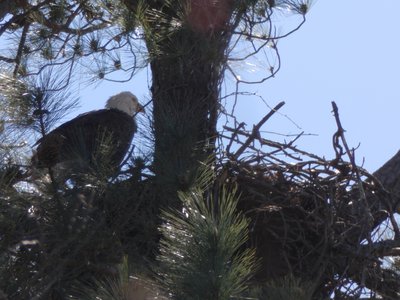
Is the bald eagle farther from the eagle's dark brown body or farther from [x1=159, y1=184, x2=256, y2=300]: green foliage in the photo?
[x1=159, y1=184, x2=256, y2=300]: green foliage

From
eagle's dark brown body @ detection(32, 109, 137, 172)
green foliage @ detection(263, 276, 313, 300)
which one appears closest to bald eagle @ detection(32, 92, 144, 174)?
eagle's dark brown body @ detection(32, 109, 137, 172)

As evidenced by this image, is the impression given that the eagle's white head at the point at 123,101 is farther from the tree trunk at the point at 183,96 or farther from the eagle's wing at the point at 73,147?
the tree trunk at the point at 183,96

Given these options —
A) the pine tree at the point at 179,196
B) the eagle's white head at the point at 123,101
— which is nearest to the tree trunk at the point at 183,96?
the pine tree at the point at 179,196

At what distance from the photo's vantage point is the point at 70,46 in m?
5.71

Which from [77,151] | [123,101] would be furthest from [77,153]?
[123,101]

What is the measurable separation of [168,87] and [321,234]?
113 cm

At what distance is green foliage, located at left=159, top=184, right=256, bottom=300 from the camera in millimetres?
3029

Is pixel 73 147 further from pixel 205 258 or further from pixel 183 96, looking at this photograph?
pixel 205 258

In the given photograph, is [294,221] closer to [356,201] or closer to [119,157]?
[356,201]

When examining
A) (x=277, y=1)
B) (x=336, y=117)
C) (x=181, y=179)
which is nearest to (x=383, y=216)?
(x=336, y=117)

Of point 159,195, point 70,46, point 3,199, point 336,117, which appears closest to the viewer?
point 3,199

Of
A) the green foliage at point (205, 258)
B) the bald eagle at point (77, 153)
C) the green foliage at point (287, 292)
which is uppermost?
the bald eagle at point (77, 153)

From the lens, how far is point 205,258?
122 inches

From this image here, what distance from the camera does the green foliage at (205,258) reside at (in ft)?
9.94
